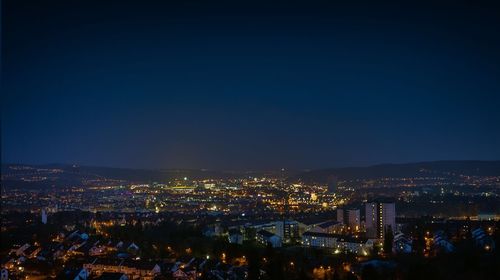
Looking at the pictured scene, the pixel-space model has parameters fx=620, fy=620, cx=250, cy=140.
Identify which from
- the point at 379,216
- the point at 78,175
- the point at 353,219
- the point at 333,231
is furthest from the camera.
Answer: the point at 78,175

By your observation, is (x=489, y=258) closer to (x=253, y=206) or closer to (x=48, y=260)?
(x=48, y=260)

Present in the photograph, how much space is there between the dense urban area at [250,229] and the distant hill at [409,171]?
0.70 ft

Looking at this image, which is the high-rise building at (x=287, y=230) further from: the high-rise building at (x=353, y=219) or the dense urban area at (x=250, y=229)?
the high-rise building at (x=353, y=219)

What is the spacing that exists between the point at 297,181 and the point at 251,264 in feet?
82.5

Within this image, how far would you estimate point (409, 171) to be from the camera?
95.5 feet

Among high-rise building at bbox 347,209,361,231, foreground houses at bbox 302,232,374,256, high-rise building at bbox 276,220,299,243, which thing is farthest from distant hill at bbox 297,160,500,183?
foreground houses at bbox 302,232,374,256

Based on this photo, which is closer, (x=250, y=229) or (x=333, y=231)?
(x=250, y=229)

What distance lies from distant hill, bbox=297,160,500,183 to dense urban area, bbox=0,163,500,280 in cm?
21

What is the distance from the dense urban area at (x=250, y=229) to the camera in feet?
27.0

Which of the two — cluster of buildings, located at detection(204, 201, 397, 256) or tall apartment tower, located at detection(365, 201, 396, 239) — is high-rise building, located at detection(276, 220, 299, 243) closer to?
cluster of buildings, located at detection(204, 201, 397, 256)

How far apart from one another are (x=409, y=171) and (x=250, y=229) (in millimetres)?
17863

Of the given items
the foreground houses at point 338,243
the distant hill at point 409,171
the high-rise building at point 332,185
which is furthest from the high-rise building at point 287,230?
the high-rise building at point 332,185

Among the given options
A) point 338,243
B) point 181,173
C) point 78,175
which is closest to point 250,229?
point 338,243

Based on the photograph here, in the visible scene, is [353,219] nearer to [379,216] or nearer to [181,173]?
[379,216]
